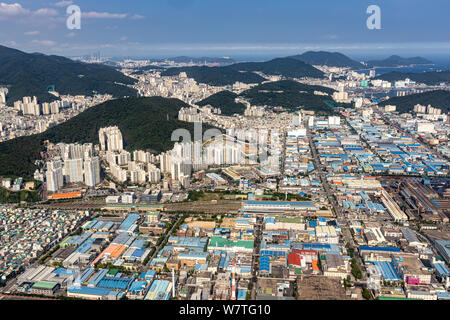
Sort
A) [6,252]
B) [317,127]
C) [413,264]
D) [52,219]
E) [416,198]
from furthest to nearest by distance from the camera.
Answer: [317,127] < [416,198] < [52,219] < [6,252] < [413,264]

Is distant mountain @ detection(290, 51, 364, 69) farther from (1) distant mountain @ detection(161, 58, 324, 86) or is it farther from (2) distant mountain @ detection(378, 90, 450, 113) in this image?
(2) distant mountain @ detection(378, 90, 450, 113)

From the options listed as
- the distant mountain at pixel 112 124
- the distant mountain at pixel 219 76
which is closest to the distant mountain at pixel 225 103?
the distant mountain at pixel 112 124

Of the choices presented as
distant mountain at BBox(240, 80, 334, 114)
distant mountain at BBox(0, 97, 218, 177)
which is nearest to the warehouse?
distant mountain at BBox(0, 97, 218, 177)

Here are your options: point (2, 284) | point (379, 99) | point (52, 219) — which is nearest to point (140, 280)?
point (2, 284)

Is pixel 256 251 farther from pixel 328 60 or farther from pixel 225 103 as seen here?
pixel 328 60

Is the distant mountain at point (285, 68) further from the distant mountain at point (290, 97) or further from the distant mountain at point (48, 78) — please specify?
the distant mountain at point (48, 78)

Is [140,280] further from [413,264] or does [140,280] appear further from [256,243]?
[413,264]
